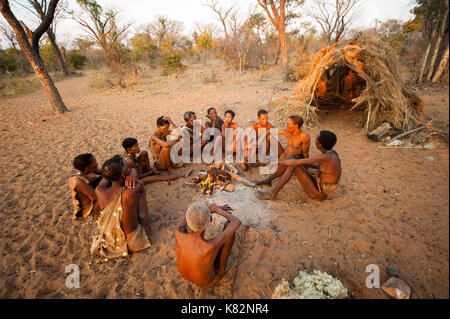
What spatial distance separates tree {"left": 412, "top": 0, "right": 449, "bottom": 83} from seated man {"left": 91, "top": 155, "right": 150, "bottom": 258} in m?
11.6

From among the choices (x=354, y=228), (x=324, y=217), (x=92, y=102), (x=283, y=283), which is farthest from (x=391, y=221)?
(x=92, y=102)

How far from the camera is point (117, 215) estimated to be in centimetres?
223

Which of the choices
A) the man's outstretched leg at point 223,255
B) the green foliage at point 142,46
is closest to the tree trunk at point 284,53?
the man's outstretched leg at point 223,255

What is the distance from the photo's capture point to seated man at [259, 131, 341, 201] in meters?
2.76

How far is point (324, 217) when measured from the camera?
2896 millimetres

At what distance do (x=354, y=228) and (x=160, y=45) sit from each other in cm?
2809

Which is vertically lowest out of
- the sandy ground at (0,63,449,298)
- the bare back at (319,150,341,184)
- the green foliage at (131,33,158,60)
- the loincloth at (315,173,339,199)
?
the sandy ground at (0,63,449,298)

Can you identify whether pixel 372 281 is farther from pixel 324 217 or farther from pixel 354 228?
pixel 324 217

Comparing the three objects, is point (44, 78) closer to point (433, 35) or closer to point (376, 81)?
point (376, 81)

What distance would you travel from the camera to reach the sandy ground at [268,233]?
2107mm

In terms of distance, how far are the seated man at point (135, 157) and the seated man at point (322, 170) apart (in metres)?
2.47

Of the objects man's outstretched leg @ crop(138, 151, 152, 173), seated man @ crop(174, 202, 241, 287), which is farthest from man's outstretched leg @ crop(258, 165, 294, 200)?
man's outstretched leg @ crop(138, 151, 152, 173)

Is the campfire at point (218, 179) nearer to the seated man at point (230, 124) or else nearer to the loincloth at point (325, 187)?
the seated man at point (230, 124)

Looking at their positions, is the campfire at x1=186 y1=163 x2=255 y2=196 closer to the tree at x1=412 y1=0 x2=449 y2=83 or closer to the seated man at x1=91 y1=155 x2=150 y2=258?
the seated man at x1=91 y1=155 x2=150 y2=258
